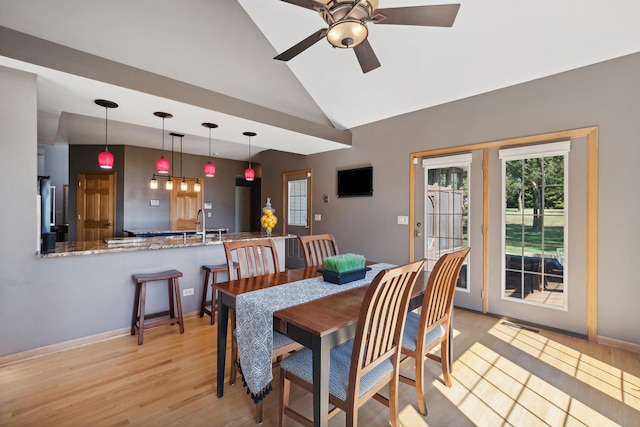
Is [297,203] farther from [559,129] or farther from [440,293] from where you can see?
[440,293]

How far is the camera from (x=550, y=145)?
9.81 ft

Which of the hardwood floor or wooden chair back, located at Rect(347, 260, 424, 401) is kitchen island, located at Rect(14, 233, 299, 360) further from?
wooden chair back, located at Rect(347, 260, 424, 401)

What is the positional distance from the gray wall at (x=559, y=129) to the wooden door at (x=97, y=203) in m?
5.43

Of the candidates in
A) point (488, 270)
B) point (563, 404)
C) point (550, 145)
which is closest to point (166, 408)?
point (563, 404)

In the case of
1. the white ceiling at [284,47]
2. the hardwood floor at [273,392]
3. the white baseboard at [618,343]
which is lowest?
the hardwood floor at [273,392]

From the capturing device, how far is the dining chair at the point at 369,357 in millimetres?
1322

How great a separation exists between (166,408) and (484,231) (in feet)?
11.4

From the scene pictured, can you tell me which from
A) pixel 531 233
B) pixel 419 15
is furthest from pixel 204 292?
pixel 531 233

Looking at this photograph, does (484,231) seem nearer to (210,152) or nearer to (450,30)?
(450,30)

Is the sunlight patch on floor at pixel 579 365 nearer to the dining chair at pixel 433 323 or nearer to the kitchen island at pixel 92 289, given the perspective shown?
the dining chair at pixel 433 323

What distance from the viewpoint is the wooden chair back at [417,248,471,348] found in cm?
173

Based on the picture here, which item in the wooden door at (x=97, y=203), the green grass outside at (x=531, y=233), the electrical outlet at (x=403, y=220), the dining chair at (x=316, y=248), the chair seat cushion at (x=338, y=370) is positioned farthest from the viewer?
the wooden door at (x=97, y=203)

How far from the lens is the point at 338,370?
1.50 meters

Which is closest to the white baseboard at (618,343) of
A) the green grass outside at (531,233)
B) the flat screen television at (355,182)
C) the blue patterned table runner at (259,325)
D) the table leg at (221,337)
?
the green grass outside at (531,233)
